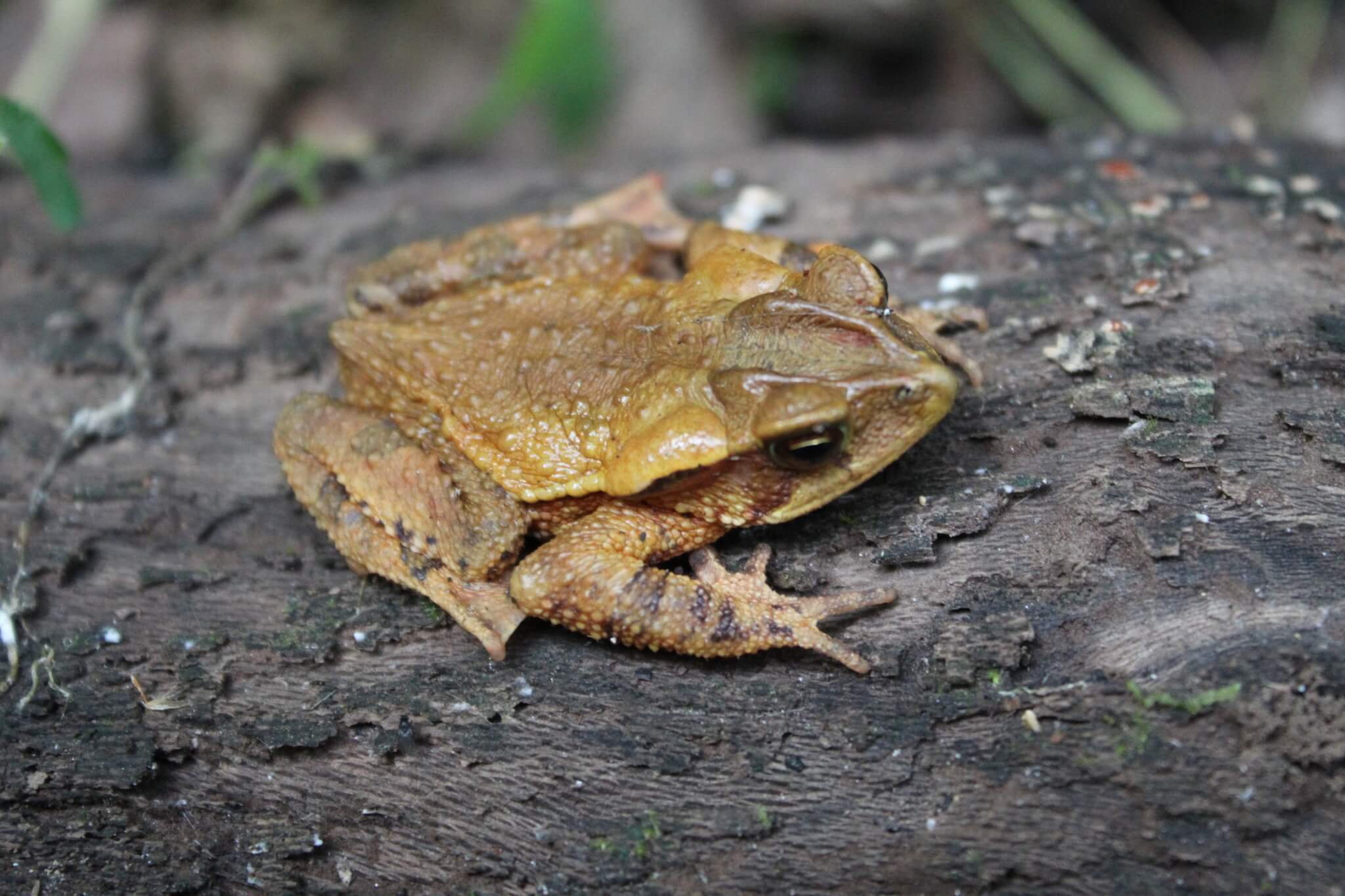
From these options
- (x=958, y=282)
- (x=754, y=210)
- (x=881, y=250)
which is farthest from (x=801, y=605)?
(x=754, y=210)

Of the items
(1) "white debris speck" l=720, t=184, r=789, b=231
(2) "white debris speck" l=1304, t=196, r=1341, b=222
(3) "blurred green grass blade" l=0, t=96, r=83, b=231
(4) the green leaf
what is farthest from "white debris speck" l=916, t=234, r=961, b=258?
(3) "blurred green grass blade" l=0, t=96, r=83, b=231

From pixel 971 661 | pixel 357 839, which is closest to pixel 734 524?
pixel 971 661

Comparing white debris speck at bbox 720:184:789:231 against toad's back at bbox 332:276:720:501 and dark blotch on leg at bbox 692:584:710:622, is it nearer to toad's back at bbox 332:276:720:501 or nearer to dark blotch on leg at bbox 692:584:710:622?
toad's back at bbox 332:276:720:501

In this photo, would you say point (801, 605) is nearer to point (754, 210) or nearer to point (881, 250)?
point (881, 250)

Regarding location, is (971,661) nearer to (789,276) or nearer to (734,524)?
(734,524)

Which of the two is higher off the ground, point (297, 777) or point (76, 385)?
point (76, 385)
